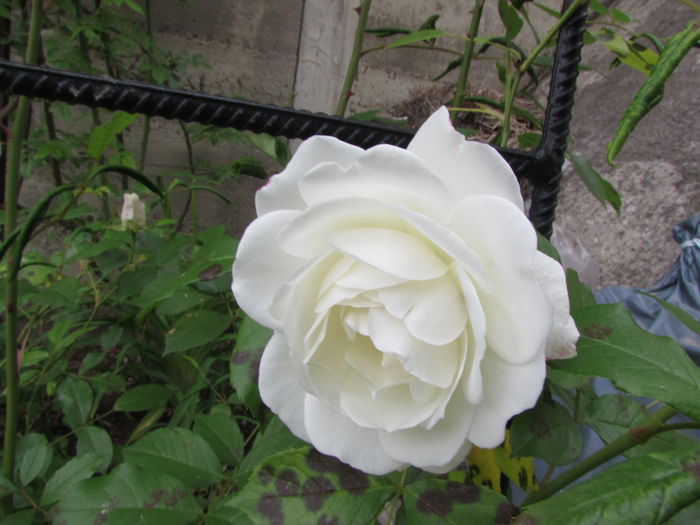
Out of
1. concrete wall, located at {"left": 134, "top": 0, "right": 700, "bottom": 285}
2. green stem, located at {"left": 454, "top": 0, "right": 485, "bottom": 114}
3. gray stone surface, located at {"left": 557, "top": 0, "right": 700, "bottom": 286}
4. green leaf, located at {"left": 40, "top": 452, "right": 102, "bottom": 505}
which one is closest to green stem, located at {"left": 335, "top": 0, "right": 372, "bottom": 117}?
green stem, located at {"left": 454, "top": 0, "right": 485, "bottom": 114}

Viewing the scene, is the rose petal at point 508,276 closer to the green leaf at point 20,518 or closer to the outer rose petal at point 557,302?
the outer rose petal at point 557,302

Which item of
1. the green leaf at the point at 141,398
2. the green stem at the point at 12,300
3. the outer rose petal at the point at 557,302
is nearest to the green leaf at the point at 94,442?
the green leaf at the point at 141,398

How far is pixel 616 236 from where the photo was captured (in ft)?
4.87

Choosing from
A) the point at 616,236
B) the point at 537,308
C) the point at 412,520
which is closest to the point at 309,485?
the point at 412,520

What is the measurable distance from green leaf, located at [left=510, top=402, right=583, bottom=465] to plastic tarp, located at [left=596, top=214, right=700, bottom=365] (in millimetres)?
938

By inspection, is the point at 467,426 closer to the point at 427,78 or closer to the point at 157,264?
the point at 157,264

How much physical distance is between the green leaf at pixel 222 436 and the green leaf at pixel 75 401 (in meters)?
0.41

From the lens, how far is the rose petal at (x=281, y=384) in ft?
0.71

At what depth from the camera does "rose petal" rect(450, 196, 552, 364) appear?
0.17 meters

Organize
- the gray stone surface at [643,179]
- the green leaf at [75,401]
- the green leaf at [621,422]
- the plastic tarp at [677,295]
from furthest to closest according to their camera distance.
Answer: the gray stone surface at [643,179], the plastic tarp at [677,295], the green leaf at [75,401], the green leaf at [621,422]

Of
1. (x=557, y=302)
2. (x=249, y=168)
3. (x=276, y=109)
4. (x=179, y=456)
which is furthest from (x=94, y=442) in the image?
(x=557, y=302)

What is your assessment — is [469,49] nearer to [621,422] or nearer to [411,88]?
[621,422]

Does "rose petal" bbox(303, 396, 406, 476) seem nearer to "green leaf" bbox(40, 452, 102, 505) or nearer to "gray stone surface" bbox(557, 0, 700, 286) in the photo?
"green leaf" bbox(40, 452, 102, 505)

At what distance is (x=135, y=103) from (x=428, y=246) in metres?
0.22
